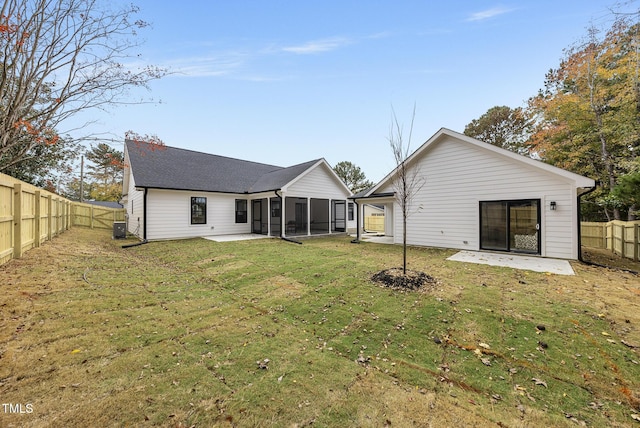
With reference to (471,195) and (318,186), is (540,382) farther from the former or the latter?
(318,186)

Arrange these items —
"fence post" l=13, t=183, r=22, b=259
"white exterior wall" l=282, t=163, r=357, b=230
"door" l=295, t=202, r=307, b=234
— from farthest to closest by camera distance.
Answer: "door" l=295, t=202, r=307, b=234 < "white exterior wall" l=282, t=163, r=357, b=230 < "fence post" l=13, t=183, r=22, b=259

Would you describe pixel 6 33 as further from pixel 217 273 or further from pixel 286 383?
pixel 286 383

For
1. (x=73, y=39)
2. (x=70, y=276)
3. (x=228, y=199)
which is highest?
(x=73, y=39)

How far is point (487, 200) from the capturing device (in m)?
9.69

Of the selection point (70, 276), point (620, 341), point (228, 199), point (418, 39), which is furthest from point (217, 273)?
point (418, 39)

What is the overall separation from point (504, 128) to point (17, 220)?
3083cm

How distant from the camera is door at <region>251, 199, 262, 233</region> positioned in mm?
16703

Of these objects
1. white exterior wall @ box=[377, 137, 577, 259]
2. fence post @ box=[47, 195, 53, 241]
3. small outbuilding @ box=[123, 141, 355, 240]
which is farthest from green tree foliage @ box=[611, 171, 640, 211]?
fence post @ box=[47, 195, 53, 241]

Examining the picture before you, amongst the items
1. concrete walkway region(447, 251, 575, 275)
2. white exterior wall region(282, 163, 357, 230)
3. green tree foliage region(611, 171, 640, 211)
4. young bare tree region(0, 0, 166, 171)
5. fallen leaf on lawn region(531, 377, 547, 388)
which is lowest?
fallen leaf on lawn region(531, 377, 547, 388)

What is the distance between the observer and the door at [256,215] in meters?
16.7

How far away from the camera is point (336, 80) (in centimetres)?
1537

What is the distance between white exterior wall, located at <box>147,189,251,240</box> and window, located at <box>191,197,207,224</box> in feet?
0.57

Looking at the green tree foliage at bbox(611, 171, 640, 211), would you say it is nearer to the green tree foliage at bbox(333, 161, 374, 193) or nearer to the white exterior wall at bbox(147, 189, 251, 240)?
the white exterior wall at bbox(147, 189, 251, 240)

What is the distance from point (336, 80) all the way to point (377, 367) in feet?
52.2
